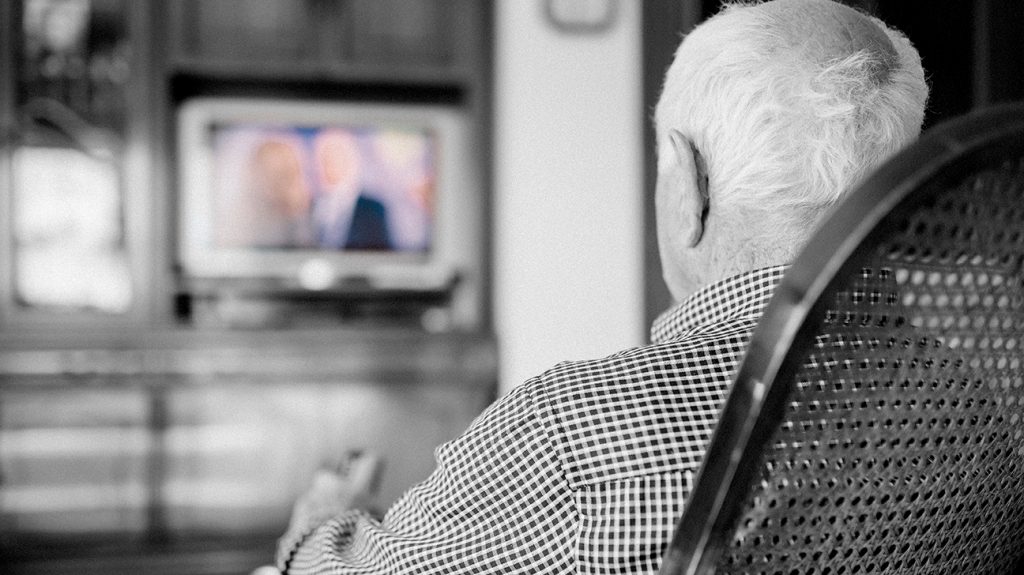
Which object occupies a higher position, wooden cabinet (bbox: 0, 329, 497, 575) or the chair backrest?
the chair backrest

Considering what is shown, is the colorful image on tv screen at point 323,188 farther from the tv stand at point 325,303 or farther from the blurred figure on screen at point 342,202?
the tv stand at point 325,303

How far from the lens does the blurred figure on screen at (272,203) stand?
268 centimetres

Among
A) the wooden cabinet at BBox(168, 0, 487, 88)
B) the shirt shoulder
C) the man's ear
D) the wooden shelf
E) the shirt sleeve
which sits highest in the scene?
the wooden cabinet at BBox(168, 0, 487, 88)

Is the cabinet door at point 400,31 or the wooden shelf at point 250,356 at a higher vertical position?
the cabinet door at point 400,31

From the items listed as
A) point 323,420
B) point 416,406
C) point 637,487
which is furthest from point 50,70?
point 637,487

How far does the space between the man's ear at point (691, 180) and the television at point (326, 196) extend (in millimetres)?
1974

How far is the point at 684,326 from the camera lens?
70 cm

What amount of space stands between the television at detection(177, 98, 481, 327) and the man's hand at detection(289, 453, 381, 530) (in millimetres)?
1597

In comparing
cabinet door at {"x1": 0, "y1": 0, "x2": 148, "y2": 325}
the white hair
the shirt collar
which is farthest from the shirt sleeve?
cabinet door at {"x1": 0, "y1": 0, "x2": 148, "y2": 325}

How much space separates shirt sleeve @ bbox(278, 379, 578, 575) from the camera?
57 centimetres

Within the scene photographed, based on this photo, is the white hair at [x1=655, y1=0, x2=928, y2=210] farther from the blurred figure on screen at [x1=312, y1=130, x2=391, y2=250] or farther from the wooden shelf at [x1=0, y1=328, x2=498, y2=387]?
the blurred figure on screen at [x1=312, y1=130, x2=391, y2=250]

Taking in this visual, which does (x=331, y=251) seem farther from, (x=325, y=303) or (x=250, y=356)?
(x=250, y=356)

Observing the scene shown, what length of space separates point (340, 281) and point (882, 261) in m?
2.45

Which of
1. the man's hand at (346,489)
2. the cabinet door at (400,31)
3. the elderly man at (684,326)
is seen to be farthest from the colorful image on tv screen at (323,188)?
the elderly man at (684,326)
